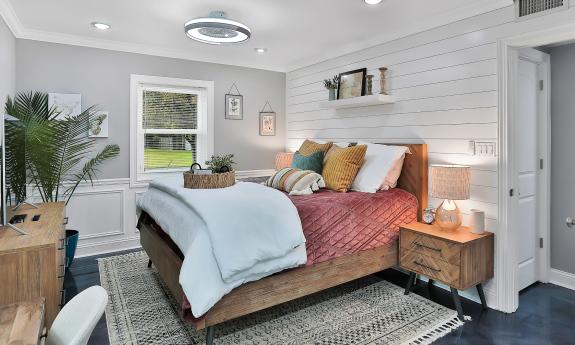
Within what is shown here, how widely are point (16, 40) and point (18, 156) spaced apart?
132 cm

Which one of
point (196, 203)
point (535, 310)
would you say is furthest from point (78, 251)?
point (535, 310)

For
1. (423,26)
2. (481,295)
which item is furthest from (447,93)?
(481,295)

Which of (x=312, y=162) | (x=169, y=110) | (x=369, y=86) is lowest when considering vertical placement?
(x=312, y=162)

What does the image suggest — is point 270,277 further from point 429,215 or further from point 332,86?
point 332,86

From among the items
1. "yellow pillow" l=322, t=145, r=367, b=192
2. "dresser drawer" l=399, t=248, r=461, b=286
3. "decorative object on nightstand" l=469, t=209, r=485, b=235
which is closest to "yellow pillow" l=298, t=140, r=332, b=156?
"yellow pillow" l=322, t=145, r=367, b=192

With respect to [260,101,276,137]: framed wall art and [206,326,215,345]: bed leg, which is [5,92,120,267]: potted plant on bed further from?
[206,326,215,345]: bed leg

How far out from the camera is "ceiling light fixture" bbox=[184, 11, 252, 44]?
2.90 m

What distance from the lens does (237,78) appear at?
4.87 m

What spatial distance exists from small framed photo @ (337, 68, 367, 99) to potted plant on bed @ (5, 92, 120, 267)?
265 centimetres

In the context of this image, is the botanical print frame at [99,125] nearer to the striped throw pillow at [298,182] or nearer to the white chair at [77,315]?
the striped throw pillow at [298,182]

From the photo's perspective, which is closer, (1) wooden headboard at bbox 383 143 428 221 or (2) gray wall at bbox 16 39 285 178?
(1) wooden headboard at bbox 383 143 428 221

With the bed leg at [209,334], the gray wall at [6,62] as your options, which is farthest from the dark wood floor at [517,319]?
the gray wall at [6,62]

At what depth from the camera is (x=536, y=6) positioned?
2.53 metres

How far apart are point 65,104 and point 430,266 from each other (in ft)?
12.8
